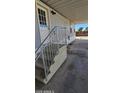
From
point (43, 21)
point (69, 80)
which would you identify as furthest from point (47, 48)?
point (43, 21)

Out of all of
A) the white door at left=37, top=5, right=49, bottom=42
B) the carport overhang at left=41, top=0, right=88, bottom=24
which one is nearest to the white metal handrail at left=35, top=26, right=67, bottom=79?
→ the white door at left=37, top=5, right=49, bottom=42

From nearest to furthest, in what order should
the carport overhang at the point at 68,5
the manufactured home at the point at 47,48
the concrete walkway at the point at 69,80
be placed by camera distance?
1. the concrete walkway at the point at 69,80
2. the manufactured home at the point at 47,48
3. the carport overhang at the point at 68,5

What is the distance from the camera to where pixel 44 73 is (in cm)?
297

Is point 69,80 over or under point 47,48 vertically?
under

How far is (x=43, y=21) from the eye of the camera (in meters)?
4.52

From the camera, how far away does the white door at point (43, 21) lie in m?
4.20

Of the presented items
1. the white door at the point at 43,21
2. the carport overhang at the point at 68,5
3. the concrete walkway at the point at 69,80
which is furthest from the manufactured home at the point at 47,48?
the carport overhang at the point at 68,5

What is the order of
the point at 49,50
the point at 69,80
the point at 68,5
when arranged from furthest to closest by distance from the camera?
1. the point at 68,5
2. the point at 49,50
3. the point at 69,80

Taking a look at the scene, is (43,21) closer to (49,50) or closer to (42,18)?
(42,18)

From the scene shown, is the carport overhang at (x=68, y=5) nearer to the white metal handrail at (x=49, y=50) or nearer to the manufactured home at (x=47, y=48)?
the manufactured home at (x=47, y=48)
